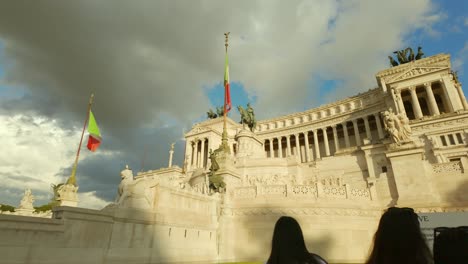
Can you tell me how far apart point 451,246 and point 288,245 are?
4.64ft

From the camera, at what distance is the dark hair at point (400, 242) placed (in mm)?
2115

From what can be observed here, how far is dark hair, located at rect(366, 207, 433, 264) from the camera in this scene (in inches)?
83.3

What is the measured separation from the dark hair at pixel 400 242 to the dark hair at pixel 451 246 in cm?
10

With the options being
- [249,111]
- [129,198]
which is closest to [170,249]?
[129,198]

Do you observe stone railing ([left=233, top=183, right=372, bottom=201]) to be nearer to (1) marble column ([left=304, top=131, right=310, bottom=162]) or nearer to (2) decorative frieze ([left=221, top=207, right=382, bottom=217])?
(2) decorative frieze ([left=221, top=207, right=382, bottom=217])

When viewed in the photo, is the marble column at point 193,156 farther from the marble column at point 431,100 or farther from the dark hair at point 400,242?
the dark hair at point 400,242

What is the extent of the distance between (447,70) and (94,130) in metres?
56.4

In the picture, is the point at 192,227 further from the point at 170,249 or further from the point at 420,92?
the point at 420,92


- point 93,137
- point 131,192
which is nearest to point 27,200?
point 93,137

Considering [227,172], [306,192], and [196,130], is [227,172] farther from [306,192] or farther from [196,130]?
[196,130]

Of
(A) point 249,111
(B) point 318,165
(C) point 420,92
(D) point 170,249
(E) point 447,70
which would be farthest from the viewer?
(A) point 249,111

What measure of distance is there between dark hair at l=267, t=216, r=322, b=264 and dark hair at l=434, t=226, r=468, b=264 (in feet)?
3.56

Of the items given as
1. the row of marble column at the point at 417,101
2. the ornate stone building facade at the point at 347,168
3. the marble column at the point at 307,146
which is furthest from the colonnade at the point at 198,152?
the row of marble column at the point at 417,101

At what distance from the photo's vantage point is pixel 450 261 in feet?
6.81
